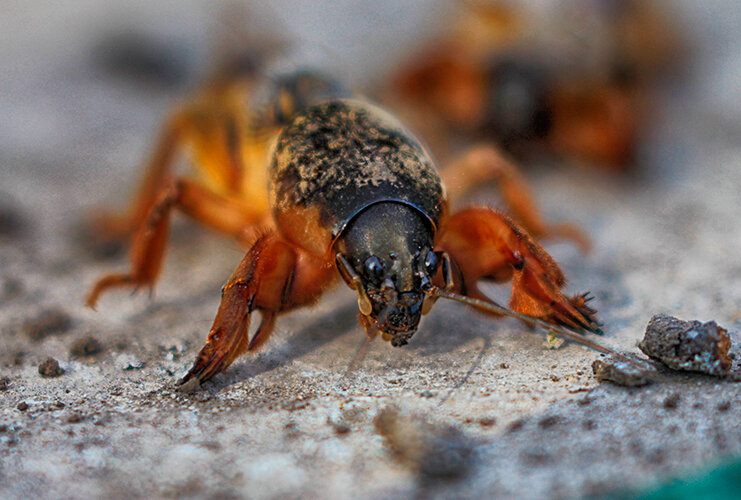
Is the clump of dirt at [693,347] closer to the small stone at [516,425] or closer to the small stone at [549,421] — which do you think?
the small stone at [549,421]

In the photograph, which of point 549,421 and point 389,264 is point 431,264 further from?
point 549,421

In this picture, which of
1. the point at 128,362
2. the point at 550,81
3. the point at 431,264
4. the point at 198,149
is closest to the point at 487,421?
the point at 431,264

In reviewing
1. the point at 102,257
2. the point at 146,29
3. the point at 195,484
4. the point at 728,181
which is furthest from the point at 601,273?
the point at 146,29

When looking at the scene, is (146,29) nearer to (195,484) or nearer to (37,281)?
(37,281)

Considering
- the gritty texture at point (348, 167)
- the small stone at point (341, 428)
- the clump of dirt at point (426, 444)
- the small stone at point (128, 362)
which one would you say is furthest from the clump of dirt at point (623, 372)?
the small stone at point (128, 362)

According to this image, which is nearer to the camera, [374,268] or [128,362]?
[374,268]

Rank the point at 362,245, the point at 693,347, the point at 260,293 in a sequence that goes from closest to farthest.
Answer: the point at 693,347 → the point at 362,245 → the point at 260,293
